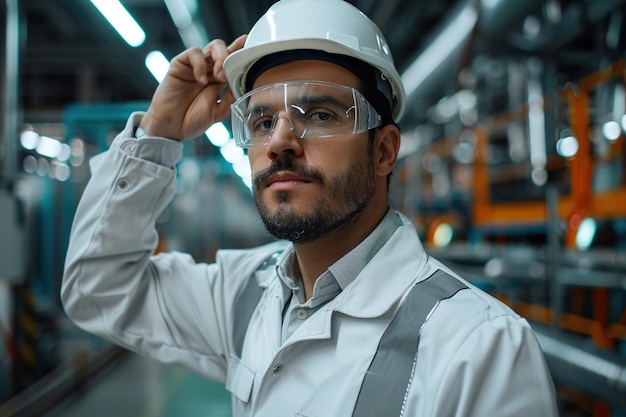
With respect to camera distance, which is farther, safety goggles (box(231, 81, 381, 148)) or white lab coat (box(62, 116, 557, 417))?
safety goggles (box(231, 81, 381, 148))

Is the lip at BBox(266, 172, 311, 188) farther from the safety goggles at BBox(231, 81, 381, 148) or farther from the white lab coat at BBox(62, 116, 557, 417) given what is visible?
the white lab coat at BBox(62, 116, 557, 417)

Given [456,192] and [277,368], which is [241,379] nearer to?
[277,368]

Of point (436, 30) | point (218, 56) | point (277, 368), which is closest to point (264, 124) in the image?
point (218, 56)

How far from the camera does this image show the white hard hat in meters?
1.34

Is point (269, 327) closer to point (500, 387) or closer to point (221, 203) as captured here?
point (500, 387)

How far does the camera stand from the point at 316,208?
4.21 ft

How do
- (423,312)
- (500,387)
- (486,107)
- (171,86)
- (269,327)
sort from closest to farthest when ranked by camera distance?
1. (500,387)
2. (423,312)
3. (269,327)
4. (171,86)
5. (486,107)

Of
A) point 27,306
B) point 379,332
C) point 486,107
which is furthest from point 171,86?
point 486,107

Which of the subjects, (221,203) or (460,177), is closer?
(460,177)

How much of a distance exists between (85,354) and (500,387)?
4633 mm

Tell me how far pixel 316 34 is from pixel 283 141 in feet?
1.05

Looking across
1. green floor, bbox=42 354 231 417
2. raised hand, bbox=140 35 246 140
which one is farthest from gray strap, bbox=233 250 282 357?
green floor, bbox=42 354 231 417

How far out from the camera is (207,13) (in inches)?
148

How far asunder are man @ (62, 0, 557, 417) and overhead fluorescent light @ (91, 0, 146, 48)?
2.18 ft
